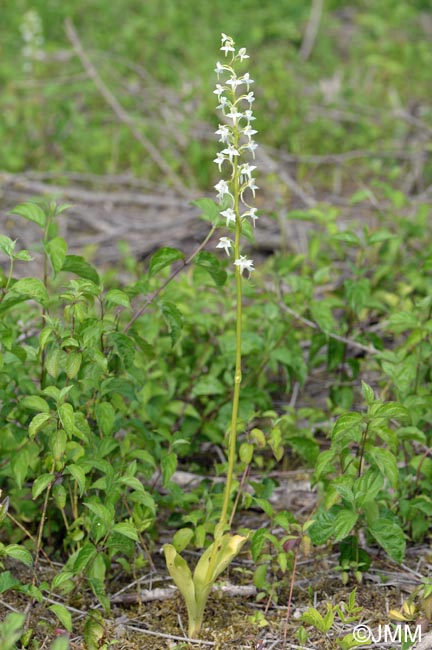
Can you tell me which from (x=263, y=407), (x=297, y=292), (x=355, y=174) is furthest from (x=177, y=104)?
(x=263, y=407)

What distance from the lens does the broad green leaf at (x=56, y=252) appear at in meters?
2.49

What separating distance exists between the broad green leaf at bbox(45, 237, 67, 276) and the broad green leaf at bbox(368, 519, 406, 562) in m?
1.18

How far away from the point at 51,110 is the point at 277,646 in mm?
4790

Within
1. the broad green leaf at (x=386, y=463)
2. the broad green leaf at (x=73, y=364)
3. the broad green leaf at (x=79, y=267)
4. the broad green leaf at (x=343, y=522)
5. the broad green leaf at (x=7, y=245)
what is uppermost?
the broad green leaf at (x=7, y=245)

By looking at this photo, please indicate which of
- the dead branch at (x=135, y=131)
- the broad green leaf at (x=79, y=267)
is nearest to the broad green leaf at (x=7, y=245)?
the broad green leaf at (x=79, y=267)

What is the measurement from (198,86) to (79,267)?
3.92 metres

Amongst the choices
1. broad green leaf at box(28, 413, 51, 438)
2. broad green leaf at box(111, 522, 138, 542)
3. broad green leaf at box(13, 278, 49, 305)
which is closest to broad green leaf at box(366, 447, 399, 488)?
broad green leaf at box(111, 522, 138, 542)

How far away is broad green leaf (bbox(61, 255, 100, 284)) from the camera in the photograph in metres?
2.58

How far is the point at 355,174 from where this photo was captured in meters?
5.85

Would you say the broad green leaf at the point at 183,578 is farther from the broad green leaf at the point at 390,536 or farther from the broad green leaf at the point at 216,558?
the broad green leaf at the point at 390,536

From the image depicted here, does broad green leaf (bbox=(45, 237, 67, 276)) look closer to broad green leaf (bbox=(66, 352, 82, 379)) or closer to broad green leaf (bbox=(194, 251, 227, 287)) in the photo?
broad green leaf (bbox=(66, 352, 82, 379))

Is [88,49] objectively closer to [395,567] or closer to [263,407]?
[263,407]

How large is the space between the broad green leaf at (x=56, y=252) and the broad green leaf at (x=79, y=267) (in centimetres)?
6

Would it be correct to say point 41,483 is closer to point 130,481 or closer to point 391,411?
point 130,481
